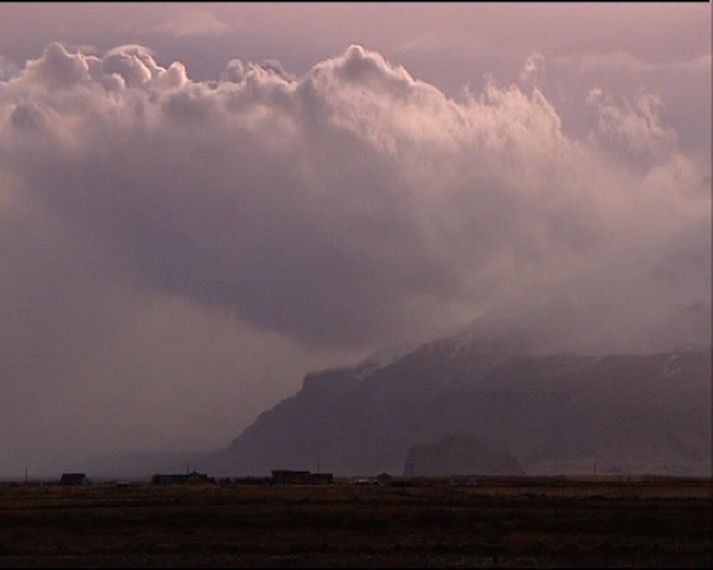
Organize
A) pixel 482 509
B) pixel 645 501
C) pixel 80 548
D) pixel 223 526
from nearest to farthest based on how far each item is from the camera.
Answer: pixel 80 548
pixel 223 526
pixel 482 509
pixel 645 501

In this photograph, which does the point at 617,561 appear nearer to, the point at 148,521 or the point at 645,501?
the point at 148,521

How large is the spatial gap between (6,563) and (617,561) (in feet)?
105

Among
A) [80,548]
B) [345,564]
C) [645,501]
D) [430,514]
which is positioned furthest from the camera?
[645,501]

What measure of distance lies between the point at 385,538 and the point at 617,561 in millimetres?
19804

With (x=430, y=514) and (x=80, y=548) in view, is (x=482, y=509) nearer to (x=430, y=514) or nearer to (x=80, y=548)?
(x=430, y=514)

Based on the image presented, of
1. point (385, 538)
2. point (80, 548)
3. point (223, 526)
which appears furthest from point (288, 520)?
point (80, 548)

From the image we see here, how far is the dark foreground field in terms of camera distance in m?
76.3

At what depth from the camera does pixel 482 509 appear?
120 meters

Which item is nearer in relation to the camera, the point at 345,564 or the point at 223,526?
the point at 345,564

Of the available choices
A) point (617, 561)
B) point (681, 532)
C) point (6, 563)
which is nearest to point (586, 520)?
point (681, 532)

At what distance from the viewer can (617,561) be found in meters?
75.6

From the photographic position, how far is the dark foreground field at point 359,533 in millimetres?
76312

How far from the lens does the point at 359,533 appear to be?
314ft

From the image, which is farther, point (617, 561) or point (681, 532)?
point (681, 532)
